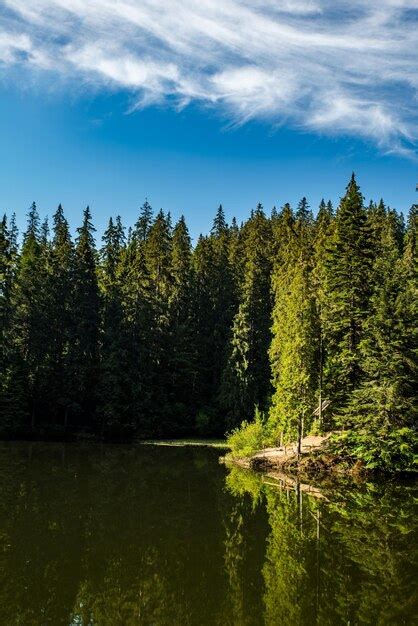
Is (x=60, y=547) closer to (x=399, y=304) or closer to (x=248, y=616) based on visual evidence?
(x=248, y=616)

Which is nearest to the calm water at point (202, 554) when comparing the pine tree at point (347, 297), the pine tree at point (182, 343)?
the pine tree at point (347, 297)

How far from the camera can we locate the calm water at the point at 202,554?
503 inches

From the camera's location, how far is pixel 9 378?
51.4 meters

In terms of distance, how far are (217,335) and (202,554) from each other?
164 feet

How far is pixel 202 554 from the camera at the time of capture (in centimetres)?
1680

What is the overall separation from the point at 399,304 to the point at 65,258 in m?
38.3

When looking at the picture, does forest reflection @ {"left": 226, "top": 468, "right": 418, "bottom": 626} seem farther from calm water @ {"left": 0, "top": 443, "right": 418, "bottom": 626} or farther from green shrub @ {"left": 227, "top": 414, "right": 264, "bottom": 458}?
green shrub @ {"left": 227, "top": 414, "right": 264, "bottom": 458}

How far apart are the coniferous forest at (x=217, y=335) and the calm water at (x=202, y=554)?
7.42 metres

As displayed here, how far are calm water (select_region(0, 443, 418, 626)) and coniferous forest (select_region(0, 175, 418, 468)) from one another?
7417 millimetres

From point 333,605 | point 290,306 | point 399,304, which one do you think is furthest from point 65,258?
point 333,605

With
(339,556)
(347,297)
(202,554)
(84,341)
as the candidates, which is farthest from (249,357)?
(202,554)

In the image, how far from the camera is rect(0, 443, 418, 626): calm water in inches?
503

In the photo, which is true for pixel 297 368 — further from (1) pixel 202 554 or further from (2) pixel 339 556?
(1) pixel 202 554

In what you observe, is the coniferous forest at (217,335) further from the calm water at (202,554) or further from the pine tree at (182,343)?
the calm water at (202,554)
